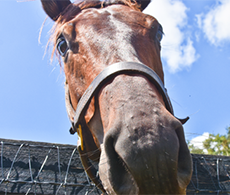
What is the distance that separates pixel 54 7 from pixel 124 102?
6.48ft

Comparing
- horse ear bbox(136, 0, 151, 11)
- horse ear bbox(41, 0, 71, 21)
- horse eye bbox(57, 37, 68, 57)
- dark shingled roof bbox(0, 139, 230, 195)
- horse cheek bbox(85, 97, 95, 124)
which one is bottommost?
dark shingled roof bbox(0, 139, 230, 195)

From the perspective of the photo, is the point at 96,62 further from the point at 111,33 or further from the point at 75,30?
the point at 75,30

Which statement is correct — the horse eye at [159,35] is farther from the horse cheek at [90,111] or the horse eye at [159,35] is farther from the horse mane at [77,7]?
the horse cheek at [90,111]

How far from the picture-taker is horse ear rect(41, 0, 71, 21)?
242 centimetres

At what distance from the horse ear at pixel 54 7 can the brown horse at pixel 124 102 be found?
24 centimetres

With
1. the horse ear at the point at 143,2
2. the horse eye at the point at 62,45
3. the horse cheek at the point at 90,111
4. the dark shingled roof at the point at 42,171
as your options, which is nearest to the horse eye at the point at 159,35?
the horse ear at the point at 143,2

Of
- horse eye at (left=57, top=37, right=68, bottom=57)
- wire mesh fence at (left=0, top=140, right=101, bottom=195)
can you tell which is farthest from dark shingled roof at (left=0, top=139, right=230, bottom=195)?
horse eye at (left=57, top=37, right=68, bottom=57)

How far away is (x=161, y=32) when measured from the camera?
84.3 inches

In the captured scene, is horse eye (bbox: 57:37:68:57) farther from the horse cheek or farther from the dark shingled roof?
the dark shingled roof

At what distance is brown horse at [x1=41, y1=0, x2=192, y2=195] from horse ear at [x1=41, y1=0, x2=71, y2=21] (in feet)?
0.80

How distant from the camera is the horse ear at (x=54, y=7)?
2.42m

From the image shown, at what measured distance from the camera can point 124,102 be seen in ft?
3.53

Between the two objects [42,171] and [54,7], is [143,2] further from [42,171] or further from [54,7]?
[42,171]

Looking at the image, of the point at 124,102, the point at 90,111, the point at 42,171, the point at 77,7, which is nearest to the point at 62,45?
the point at 77,7
